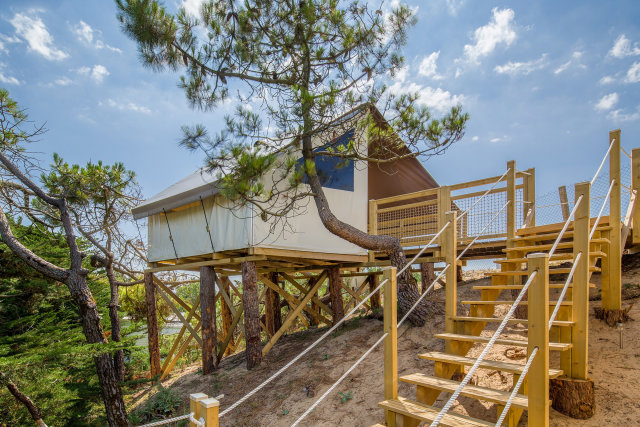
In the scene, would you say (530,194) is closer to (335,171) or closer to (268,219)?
(335,171)

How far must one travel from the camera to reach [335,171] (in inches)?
332

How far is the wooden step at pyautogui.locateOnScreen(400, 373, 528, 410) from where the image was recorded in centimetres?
315

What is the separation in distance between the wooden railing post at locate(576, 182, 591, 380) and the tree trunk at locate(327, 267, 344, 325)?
5738mm

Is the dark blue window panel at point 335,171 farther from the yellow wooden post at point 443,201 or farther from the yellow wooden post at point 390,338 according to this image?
the yellow wooden post at point 390,338

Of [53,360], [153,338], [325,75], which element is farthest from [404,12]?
[153,338]

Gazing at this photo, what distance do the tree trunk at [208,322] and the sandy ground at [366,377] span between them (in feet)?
0.88

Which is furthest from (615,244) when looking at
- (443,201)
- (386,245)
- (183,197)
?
(183,197)

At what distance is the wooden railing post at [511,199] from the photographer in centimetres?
645

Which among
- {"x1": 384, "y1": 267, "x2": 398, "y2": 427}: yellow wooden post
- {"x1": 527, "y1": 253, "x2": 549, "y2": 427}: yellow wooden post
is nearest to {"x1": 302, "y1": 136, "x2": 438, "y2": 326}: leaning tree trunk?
{"x1": 384, "y1": 267, "x2": 398, "y2": 427}: yellow wooden post

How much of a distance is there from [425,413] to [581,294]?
72.4 inches

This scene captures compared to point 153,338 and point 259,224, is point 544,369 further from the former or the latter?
point 153,338

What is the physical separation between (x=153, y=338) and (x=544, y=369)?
9232 millimetres

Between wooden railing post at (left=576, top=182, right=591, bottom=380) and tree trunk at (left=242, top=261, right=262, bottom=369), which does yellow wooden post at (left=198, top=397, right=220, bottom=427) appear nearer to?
wooden railing post at (left=576, top=182, right=591, bottom=380)

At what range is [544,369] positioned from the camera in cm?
284
